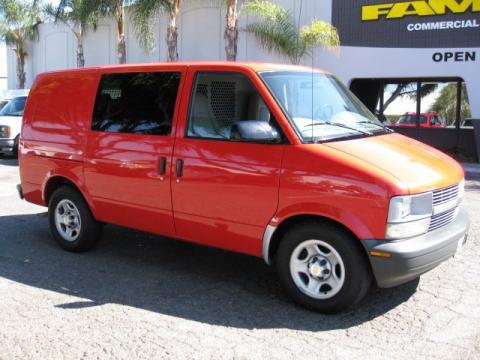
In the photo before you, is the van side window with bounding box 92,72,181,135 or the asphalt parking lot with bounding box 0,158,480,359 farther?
the van side window with bounding box 92,72,181,135

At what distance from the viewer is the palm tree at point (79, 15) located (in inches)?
814

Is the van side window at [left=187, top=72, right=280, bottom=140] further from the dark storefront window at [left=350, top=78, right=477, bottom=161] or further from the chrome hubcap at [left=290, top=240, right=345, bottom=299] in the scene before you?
the dark storefront window at [left=350, top=78, right=477, bottom=161]

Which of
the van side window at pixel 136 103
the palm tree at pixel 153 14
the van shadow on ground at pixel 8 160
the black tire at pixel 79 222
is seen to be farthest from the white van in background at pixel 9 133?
the van side window at pixel 136 103

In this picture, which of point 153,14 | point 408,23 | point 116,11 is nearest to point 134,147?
point 408,23

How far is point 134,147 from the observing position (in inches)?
209

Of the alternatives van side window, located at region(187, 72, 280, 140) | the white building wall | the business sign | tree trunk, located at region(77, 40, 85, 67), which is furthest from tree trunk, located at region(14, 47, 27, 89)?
van side window, located at region(187, 72, 280, 140)

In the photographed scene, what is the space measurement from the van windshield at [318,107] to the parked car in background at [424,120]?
13.0m

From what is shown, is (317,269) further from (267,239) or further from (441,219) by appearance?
(441,219)

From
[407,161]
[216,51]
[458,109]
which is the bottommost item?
[407,161]

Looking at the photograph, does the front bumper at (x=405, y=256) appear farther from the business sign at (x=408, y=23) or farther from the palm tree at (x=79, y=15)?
the palm tree at (x=79, y=15)

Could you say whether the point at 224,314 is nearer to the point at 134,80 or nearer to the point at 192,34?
the point at 134,80

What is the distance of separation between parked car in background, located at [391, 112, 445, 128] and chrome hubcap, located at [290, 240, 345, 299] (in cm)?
1431

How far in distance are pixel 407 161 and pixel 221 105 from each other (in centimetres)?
160

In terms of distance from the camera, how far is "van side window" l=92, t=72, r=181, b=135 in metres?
5.18
